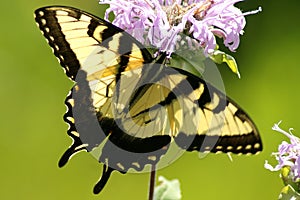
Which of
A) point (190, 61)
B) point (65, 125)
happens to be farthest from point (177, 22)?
point (65, 125)

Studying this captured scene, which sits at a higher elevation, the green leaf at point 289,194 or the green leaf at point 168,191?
the green leaf at point 168,191

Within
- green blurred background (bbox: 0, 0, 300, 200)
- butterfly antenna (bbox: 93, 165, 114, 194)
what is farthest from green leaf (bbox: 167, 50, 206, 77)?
green blurred background (bbox: 0, 0, 300, 200)

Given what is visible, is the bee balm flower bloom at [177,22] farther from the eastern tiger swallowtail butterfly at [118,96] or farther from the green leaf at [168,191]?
the green leaf at [168,191]

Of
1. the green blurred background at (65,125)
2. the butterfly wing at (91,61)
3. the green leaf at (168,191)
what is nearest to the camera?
the green leaf at (168,191)

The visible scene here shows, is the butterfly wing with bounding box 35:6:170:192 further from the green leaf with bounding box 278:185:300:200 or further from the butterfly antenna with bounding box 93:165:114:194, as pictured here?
the green leaf with bounding box 278:185:300:200

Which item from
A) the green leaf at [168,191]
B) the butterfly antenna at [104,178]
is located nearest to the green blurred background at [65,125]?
the butterfly antenna at [104,178]

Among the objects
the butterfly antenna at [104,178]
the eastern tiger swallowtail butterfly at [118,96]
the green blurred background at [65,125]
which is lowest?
the green blurred background at [65,125]

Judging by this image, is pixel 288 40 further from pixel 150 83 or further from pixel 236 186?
pixel 150 83
